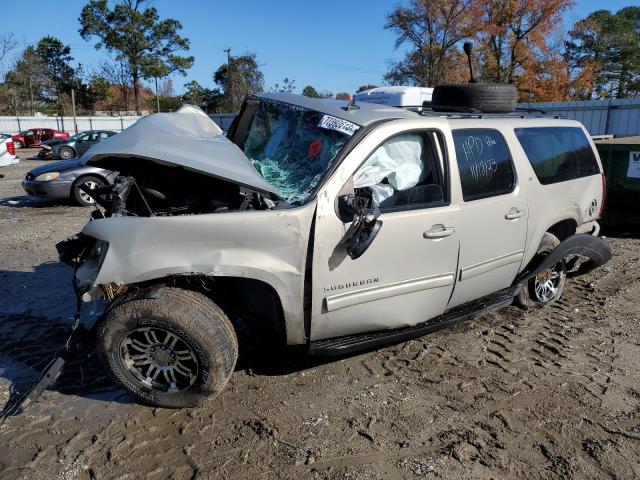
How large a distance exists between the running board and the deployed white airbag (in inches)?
36.0

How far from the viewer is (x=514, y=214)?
3.88 meters

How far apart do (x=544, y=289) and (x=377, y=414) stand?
2.54 m

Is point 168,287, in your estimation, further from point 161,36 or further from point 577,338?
point 161,36

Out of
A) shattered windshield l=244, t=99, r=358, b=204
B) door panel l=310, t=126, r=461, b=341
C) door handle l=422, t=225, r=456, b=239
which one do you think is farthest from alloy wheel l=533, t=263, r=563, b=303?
shattered windshield l=244, t=99, r=358, b=204

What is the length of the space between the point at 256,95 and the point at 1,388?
124 inches

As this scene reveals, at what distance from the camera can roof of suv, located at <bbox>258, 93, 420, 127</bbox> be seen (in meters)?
3.38

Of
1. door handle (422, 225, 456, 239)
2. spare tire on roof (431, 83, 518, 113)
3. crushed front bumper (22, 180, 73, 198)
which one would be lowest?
crushed front bumper (22, 180, 73, 198)

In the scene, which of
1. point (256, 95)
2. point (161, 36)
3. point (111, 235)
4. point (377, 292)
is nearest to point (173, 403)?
point (111, 235)

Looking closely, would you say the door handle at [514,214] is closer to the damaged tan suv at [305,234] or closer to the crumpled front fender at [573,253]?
the damaged tan suv at [305,234]

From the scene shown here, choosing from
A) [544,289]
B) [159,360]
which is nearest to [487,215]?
[544,289]

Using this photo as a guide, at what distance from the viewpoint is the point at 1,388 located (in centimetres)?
338

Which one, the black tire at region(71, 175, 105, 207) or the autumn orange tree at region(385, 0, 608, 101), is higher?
the autumn orange tree at region(385, 0, 608, 101)

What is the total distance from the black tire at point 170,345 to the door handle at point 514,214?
2250 mm

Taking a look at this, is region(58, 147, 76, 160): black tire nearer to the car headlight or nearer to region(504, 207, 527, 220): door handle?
the car headlight
